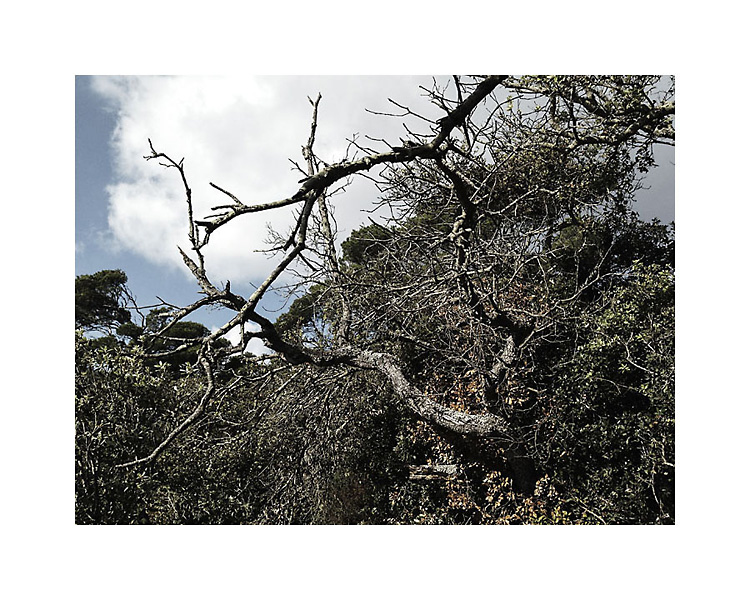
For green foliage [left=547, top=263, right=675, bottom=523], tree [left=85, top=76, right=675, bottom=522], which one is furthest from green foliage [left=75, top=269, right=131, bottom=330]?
green foliage [left=547, top=263, right=675, bottom=523]

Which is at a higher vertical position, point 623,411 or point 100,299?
point 100,299

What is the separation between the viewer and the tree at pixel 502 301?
3.76 metres

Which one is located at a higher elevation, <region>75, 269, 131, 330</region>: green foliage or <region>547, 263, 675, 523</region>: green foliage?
<region>75, 269, 131, 330</region>: green foliage

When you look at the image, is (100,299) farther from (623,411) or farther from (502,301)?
(623,411)

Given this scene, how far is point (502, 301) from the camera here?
3.95 meters

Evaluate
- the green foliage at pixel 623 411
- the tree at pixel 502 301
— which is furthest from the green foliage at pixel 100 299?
the green foliage at pixel 623 411

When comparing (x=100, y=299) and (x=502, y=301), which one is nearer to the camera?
(x=502, y=301)

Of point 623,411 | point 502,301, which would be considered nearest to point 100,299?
point 502,301

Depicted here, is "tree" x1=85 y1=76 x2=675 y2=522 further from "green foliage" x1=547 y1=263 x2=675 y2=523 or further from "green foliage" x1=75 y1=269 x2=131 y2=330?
"green foliage" x1=75 y1=269 x2=131 y2=330

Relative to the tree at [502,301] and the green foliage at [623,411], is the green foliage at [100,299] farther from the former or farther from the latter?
the green foliage at [623,411]

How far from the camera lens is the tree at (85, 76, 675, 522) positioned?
3.76 metres
